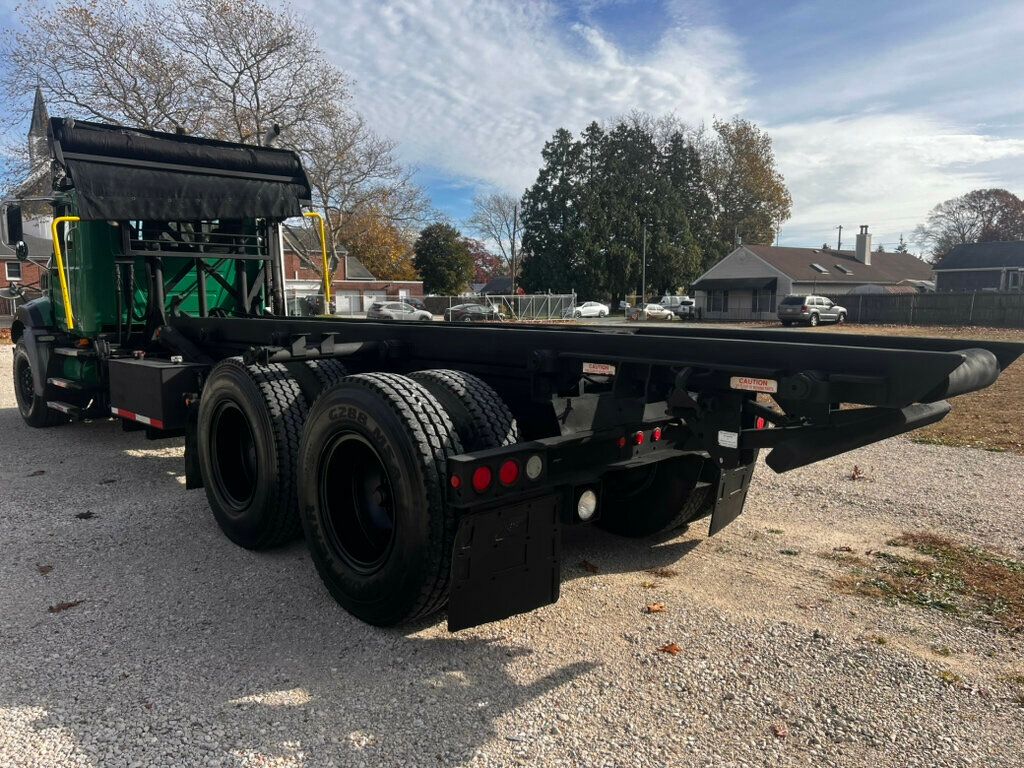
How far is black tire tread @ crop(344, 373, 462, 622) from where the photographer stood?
3.17 meters

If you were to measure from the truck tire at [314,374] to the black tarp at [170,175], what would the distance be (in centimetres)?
354

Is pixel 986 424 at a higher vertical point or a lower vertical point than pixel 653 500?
lower

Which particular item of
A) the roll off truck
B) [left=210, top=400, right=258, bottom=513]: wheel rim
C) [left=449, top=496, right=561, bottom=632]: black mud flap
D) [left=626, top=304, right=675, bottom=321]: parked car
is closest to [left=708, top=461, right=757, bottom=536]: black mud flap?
the roll off truck

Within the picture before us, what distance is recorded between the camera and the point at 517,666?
10.8 ft

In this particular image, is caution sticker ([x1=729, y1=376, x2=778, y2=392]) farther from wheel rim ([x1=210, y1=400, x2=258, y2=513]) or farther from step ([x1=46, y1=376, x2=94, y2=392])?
step ([x1=46, y1=376, x2=94, y2=392])

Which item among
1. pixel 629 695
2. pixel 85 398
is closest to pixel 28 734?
pixel 629 695

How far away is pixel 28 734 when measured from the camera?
110 inches

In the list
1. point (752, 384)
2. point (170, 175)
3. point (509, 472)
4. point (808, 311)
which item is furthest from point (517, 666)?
point (808, 311)

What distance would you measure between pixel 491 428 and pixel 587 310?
52670 mm

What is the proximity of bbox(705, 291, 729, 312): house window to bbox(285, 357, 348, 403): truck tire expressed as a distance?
185 ft

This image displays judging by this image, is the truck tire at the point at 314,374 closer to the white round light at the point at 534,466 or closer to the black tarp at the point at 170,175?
the white round light at the point at 534,466

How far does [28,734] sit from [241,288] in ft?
19.3

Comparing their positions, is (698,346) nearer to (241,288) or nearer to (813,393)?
(813,393)

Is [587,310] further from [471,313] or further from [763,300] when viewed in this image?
[763,300]
